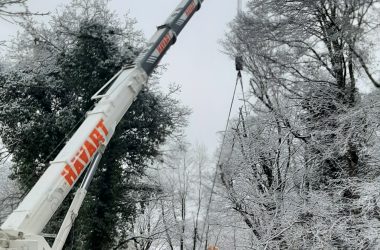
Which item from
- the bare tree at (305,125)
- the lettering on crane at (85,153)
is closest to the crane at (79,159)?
the lettering on crane at (85,153)

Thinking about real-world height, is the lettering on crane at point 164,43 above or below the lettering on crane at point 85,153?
above

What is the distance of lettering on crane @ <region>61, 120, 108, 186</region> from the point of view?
15.2ft

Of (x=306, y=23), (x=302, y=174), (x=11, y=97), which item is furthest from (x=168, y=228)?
(x=306, y=23)

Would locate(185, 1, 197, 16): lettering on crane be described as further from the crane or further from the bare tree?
the bare tree

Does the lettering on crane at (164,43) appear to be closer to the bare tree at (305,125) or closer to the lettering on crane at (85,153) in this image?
the lettering on crane at (85,153)

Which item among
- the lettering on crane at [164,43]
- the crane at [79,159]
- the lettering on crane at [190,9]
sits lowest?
the crane at [79,159]

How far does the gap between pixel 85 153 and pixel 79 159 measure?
0.12m

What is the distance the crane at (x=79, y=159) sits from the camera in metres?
Result: 4.10

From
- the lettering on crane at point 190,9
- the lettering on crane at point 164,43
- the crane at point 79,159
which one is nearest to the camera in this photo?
the crane at point 79,159

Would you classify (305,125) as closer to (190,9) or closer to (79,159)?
(190,9)

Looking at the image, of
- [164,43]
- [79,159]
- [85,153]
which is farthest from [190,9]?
[79,159]

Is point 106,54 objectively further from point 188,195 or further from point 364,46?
point 188,195

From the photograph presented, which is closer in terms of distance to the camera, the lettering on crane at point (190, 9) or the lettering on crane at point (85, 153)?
the lettering on crane at point (85, 153)

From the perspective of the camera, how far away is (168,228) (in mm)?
20391
